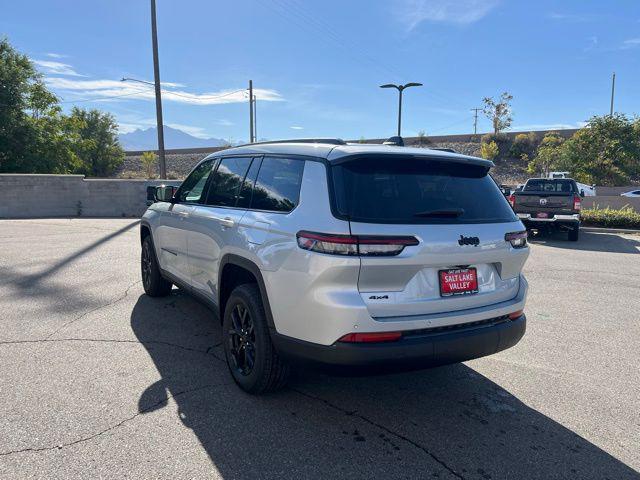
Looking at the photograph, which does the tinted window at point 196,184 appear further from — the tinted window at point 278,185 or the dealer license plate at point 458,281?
the dealer license plate at point 458,281

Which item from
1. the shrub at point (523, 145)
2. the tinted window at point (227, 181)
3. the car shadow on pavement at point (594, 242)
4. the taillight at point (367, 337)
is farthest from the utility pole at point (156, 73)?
the shrub at point (523, 145)

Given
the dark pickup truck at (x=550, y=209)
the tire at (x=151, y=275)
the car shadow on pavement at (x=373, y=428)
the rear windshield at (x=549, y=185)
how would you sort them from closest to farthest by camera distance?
the car shadow on pavement at (x=373, y=428) < the tire at (x=151, y=275) < the dark pickup truck at (x=550, y=209) < the rear windshield at (x=549, y=185)

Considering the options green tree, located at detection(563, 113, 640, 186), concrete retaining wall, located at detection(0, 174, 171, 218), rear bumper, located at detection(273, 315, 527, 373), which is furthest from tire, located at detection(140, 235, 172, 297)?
green tree, located at detection(563, 113, 640, 186)

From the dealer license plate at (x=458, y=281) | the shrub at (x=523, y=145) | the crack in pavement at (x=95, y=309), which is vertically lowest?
the crack in pavement at (x=95, y=309)

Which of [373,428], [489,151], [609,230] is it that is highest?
[489,151]

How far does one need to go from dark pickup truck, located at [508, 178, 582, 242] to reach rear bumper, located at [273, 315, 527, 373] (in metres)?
10.4

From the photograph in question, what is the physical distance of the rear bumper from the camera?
8.93 ft

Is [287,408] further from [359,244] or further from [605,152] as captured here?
[605,152]

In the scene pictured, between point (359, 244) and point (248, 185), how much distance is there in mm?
1444

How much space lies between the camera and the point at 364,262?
8.74 ft

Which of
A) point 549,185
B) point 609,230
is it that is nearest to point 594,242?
point 549,185

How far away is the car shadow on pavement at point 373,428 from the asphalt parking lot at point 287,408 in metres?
0.01

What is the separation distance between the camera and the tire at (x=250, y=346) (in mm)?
3209

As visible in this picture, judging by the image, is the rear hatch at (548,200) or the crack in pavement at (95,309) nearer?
the crack in pavement at (95,309)
